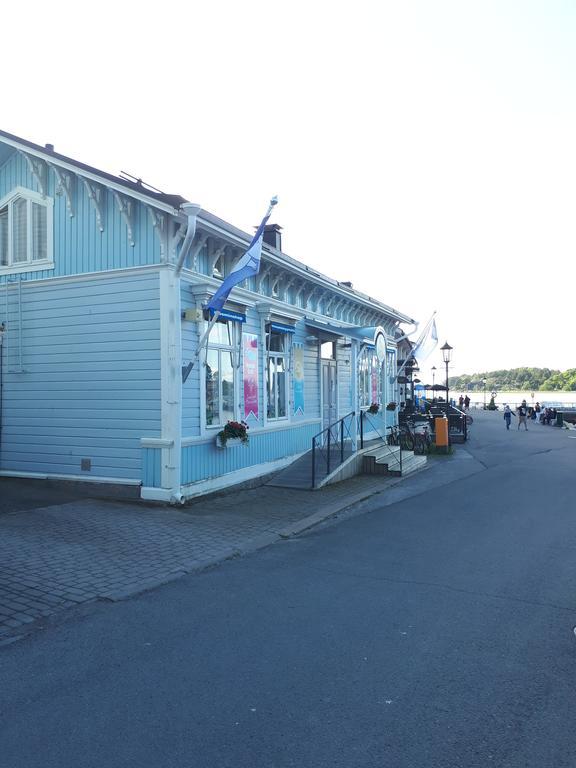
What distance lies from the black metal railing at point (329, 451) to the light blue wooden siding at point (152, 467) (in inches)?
141

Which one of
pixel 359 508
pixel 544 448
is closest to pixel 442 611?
pixel 359 508

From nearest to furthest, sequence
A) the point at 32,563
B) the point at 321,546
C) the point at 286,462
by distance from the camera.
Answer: the point at 32,563 < the point at 321,546 < the point at 286,462

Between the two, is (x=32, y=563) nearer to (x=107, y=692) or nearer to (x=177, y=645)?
(x=177, y=645)

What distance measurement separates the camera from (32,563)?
7.02 meters

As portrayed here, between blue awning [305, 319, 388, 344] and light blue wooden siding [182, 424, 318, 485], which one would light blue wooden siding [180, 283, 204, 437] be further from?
blue awning [305, 319, 388, 344]

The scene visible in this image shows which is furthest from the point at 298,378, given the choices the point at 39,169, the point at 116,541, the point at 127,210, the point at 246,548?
the point at 116,541

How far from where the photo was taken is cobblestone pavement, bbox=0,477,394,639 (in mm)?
6154

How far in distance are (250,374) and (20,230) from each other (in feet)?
17.9

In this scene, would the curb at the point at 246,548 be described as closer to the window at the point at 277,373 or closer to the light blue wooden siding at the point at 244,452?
the light blue wooden siding at the point at 244,452

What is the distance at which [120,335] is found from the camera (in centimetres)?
1115

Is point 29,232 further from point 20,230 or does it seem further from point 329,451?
point 329,451

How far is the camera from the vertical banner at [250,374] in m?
13.1

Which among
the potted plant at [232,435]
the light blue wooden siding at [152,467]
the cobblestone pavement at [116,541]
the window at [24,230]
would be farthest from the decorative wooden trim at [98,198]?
the cobblestone pavement at [116,541]

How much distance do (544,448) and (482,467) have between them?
23.8 feet
